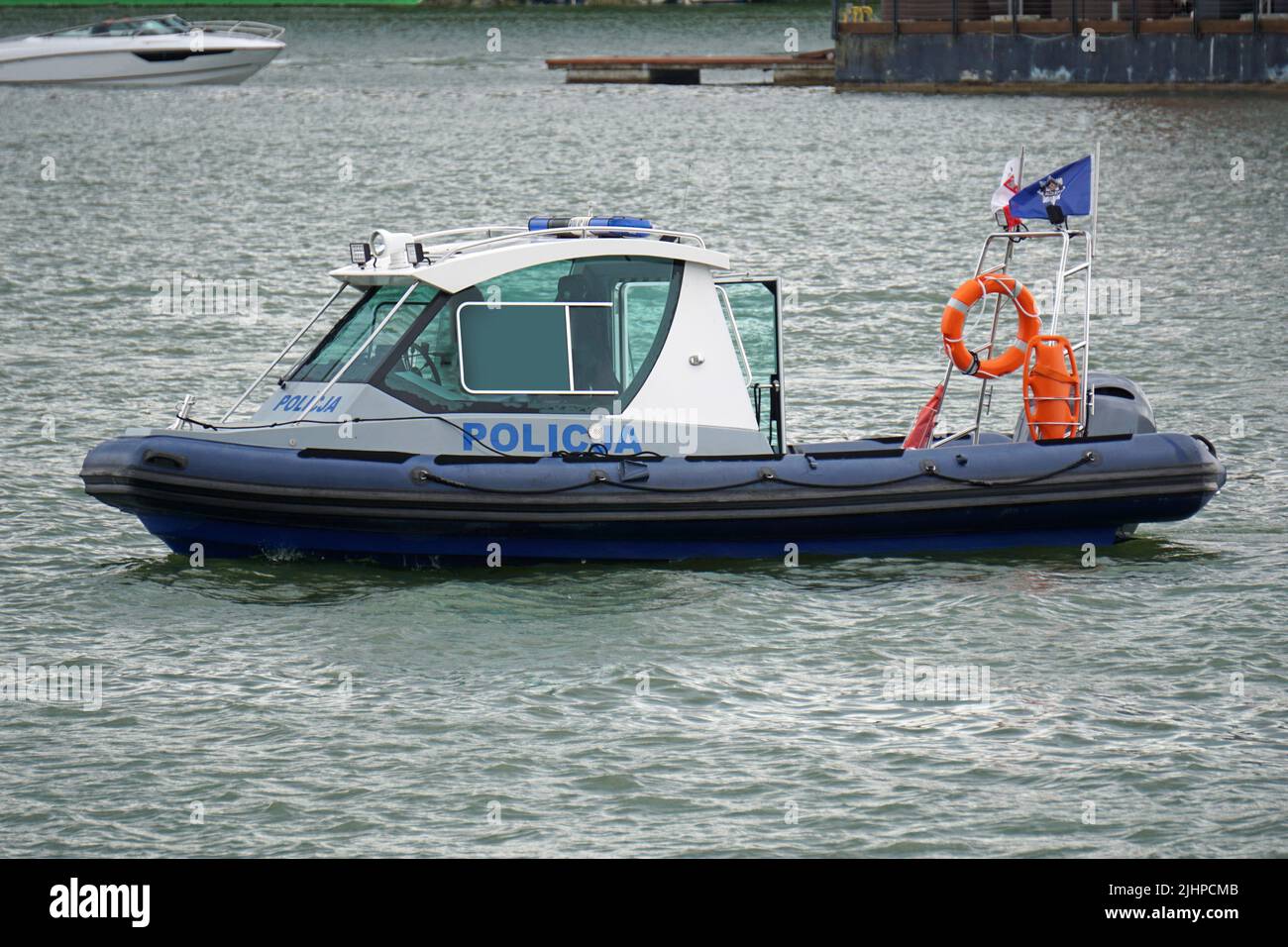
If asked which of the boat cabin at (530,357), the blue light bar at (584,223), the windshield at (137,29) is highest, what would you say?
the windshield at (137,29)

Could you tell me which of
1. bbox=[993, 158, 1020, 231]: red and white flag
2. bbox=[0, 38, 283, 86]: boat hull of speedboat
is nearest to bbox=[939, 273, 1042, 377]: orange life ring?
bbox=[993, 158, 1020, 231]: red and white flag

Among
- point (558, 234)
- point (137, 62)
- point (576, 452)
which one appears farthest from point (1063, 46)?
point (576, 452)

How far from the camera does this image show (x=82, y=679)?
1114 centimetres

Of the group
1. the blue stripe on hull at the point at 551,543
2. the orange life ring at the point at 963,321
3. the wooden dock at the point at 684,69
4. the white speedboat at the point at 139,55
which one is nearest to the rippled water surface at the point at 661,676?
the blue stripe on hull at the point at 551,543

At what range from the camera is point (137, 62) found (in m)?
74.8

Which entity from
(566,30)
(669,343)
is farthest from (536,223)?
(566,30)

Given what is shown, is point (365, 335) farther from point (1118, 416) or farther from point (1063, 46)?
point (1063, 46)

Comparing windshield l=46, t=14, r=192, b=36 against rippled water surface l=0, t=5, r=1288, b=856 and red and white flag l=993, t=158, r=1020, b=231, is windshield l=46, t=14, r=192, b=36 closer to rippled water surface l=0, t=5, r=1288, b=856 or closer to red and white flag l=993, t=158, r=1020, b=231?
rippled water surface l=0, t=5, r=1288, b=856

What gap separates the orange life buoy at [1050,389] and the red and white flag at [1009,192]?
0.82m

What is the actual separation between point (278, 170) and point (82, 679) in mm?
35133

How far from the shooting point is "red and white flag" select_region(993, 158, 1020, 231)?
13.0m

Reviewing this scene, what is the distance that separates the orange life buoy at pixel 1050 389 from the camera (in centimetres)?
1292

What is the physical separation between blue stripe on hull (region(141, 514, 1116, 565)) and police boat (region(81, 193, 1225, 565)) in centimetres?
2

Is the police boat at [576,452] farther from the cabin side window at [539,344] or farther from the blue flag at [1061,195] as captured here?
the blue flag at [1061,195]
